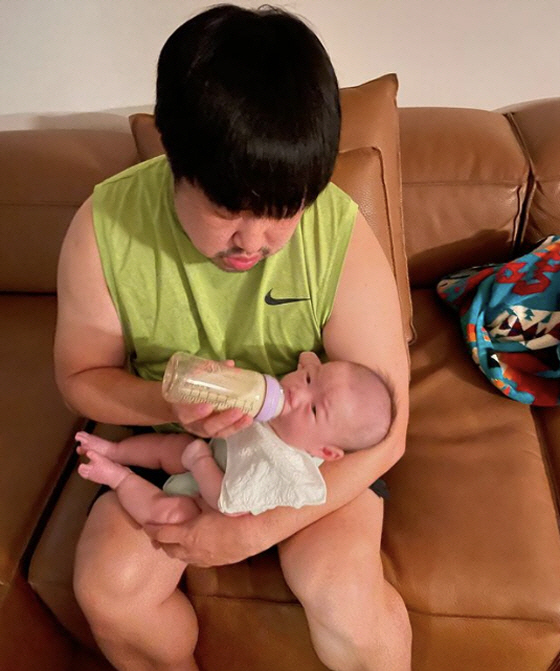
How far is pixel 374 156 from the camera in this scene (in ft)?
4.43

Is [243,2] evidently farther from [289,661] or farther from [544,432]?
[289,661]

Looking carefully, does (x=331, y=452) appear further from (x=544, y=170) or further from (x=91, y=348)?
(x=544, y=170)

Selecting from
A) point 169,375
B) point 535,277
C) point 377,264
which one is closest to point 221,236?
point 169,375

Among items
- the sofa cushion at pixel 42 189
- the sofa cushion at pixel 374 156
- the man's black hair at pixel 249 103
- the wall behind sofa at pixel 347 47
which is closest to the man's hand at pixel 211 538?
the man's black hair at pixel 249 103

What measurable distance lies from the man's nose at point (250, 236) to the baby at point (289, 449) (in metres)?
0.25

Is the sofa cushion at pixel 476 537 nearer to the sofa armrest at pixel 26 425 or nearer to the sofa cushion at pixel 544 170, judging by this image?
the sofa cushion at pixel 544 170

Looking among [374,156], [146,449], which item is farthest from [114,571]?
[374,156]

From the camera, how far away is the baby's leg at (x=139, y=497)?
3.53 ft

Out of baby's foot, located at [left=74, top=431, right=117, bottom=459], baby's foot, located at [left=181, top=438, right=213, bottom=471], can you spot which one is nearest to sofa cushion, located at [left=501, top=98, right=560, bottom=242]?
baby's foot, located at [left=181, top=438, right=213, bottom=471]

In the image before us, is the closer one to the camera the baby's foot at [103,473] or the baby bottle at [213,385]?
the baby bottle at [213,385]

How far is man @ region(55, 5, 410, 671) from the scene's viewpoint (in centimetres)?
102

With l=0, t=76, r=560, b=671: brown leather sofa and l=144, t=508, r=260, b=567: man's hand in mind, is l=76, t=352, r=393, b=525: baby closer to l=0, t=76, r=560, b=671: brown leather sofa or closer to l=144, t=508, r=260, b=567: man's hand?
l=144, t=508, r=260, b=567: man's hand

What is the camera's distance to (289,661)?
3.75 feet

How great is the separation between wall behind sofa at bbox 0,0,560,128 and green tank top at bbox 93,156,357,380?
84cm
